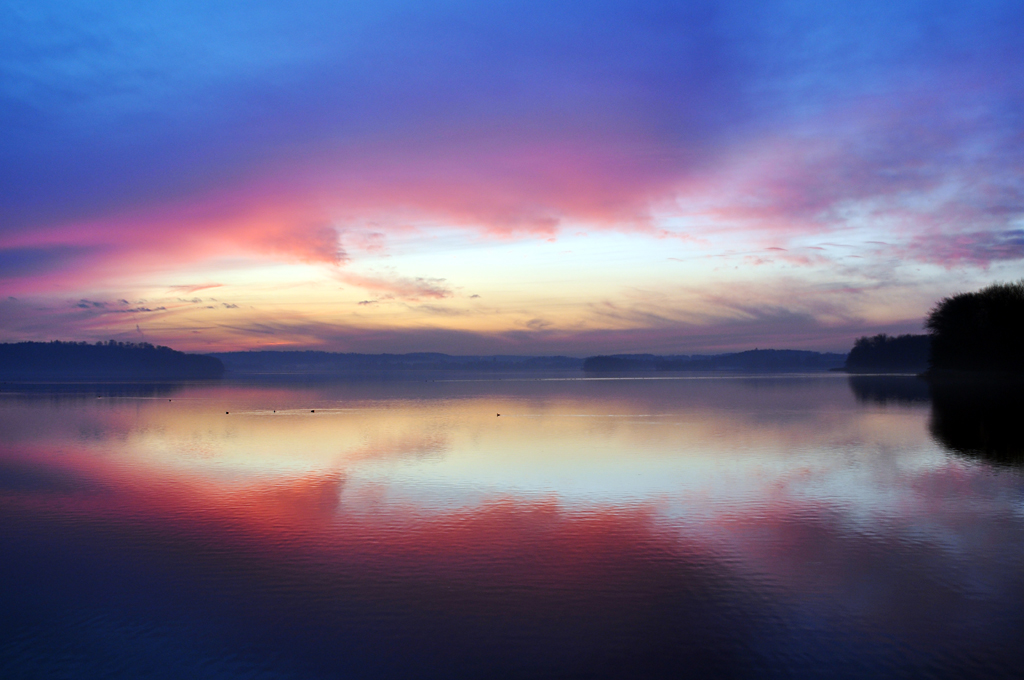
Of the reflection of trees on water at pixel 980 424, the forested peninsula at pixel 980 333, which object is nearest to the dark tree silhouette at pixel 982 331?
the forested peninsula at pixel 980 333

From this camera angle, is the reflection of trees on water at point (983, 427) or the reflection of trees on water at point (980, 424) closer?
the reflection of trees on water at point (983, 427)

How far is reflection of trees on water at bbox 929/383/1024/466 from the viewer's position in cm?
2698

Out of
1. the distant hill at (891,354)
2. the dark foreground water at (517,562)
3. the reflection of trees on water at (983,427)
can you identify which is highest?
the distant hill at (891,354)

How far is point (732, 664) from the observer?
8.94m

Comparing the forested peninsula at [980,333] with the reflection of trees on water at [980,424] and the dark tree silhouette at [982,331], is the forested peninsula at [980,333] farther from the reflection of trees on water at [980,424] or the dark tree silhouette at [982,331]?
the reflection of trees on water at [980,424]

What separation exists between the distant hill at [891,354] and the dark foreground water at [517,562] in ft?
509

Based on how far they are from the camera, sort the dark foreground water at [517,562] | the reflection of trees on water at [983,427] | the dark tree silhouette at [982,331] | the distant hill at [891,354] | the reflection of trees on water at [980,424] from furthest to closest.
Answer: the distant hill at [891,354]
the dark tree silhouette at [982,331]
the reflection of trees on water at [980,424]
the reflection of trees on water at [983,427]
the dark foreground water at [517,562]

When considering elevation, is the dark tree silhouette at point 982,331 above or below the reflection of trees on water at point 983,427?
above

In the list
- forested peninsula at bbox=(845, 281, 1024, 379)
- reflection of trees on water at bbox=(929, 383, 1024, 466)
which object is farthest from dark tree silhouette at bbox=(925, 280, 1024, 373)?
reflection of trees on water at bbox=(929, 383, 1024, 466)

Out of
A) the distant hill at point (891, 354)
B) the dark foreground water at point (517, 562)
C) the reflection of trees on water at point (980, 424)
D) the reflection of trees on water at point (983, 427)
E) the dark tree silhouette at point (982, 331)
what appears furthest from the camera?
the distant hill at point (891, 354)

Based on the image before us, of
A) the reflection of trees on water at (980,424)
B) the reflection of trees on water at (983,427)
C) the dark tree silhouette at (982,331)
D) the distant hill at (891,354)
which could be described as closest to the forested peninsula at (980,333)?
the dark tree silhouette at (982,331)

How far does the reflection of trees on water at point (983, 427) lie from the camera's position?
26984mm

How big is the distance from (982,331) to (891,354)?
9252 cm

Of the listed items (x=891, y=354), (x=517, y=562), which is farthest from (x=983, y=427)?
(x=891, y=354)
